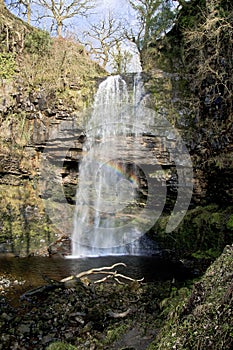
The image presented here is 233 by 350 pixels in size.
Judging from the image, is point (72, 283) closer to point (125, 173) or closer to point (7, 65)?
point (125, 173)

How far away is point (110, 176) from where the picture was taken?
11.2 metres

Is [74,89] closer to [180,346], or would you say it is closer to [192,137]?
[192,137]

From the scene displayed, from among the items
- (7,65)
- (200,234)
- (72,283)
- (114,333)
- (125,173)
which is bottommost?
(72,283)

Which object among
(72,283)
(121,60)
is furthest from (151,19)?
(72,283)

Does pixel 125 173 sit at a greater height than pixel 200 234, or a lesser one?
greater

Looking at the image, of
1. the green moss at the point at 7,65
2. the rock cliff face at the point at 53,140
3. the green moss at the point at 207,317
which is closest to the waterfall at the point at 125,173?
the rock cliff face at the point at 53,140

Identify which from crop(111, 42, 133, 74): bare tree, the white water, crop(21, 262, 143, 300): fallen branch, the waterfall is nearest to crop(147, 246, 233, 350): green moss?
crop(21, 262, 143, 300): fallen branch

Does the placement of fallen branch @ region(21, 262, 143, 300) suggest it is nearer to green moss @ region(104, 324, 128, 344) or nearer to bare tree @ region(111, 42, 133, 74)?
green moss @ region(104, 324, 128, 344)

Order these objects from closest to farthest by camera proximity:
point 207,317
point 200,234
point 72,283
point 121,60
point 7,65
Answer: point 207,317, point 72,283, point 200,234, point 7,65, point 121,60

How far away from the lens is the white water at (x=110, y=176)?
34.1 feet

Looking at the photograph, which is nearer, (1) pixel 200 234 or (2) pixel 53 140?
(1) pixel 200 234

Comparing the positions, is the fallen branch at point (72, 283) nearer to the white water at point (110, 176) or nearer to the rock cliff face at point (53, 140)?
the white water at point (110, 176)

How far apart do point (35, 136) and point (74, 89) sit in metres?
2.23

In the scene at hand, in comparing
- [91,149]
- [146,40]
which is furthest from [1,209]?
[146,40]
